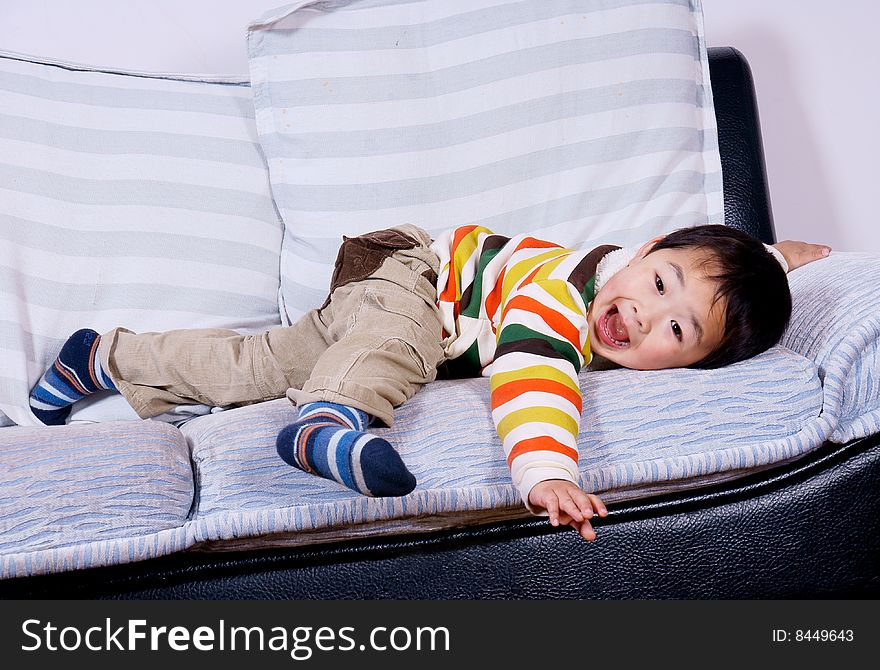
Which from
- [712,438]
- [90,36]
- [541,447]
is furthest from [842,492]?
[90,36]

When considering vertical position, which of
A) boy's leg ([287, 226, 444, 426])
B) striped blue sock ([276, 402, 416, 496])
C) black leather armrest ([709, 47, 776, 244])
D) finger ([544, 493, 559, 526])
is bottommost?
finger ([544, 493, 559, 526])

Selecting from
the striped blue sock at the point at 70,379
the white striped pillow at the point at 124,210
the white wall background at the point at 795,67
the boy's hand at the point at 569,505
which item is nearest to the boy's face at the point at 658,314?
the boy's hand at the point at 569,505

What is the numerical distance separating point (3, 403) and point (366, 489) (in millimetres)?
699

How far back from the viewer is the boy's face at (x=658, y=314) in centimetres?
108

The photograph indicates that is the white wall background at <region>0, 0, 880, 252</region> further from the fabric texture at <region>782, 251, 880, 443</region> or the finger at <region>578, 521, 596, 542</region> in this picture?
the finger at <region>578, 521, 596, 542</region>

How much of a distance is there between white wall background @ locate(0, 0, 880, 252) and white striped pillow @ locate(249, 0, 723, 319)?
49cm

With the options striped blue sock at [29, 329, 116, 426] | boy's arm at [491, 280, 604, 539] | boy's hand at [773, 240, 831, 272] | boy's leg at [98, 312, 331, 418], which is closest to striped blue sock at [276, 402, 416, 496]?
boy's arm at [491, 280, 604, 539]

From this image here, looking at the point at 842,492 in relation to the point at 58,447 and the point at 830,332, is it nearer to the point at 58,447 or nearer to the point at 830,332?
the point at 830,332

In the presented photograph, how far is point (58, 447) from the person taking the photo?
97cm

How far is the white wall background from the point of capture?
1.85 m

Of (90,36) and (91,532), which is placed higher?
(90,36)

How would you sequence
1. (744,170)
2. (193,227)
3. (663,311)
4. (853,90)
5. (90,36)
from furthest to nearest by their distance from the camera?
(853,90) < (90,36) < (744,170) < (193,227) < (663,311)

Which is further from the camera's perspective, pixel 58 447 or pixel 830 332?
pixel 830 332

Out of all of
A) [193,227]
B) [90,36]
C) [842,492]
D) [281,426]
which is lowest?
[842,492]
